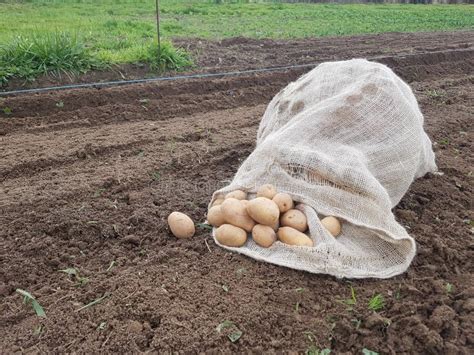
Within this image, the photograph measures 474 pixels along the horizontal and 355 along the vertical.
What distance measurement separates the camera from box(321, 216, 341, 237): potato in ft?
9.64

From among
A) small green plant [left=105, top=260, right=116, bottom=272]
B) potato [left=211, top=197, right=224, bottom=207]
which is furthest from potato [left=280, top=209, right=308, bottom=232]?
small green plant [left=105, top=260, right=116, bottom=272]

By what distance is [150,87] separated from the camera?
6539 millimetres

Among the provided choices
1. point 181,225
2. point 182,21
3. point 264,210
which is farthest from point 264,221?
point 182,21

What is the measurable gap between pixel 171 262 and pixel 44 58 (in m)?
5.28

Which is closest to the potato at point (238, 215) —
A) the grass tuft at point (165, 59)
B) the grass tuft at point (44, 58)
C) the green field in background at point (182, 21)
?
the grass tuft at point (44, 58)

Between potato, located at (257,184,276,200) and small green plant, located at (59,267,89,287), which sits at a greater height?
potato, located at (257,184,276,200)

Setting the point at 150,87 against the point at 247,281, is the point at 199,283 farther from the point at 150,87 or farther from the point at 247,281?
the point at 150,87

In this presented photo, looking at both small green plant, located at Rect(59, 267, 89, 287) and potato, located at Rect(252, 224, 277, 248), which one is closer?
small green plant, located at Rect(59, 267, 89, 287)

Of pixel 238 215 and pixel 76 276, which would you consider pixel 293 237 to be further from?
pixel 76 276

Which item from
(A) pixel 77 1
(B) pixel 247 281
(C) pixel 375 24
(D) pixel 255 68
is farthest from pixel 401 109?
(A) pixel 77 1

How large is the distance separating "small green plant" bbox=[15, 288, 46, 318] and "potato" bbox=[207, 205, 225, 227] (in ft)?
3.83

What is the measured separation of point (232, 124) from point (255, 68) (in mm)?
2845

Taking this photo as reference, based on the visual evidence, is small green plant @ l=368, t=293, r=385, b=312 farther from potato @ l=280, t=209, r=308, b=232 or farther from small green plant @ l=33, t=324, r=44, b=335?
small green plant @ l=33, t=324, r=44, b=335

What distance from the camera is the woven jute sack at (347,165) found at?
9.43 feet
